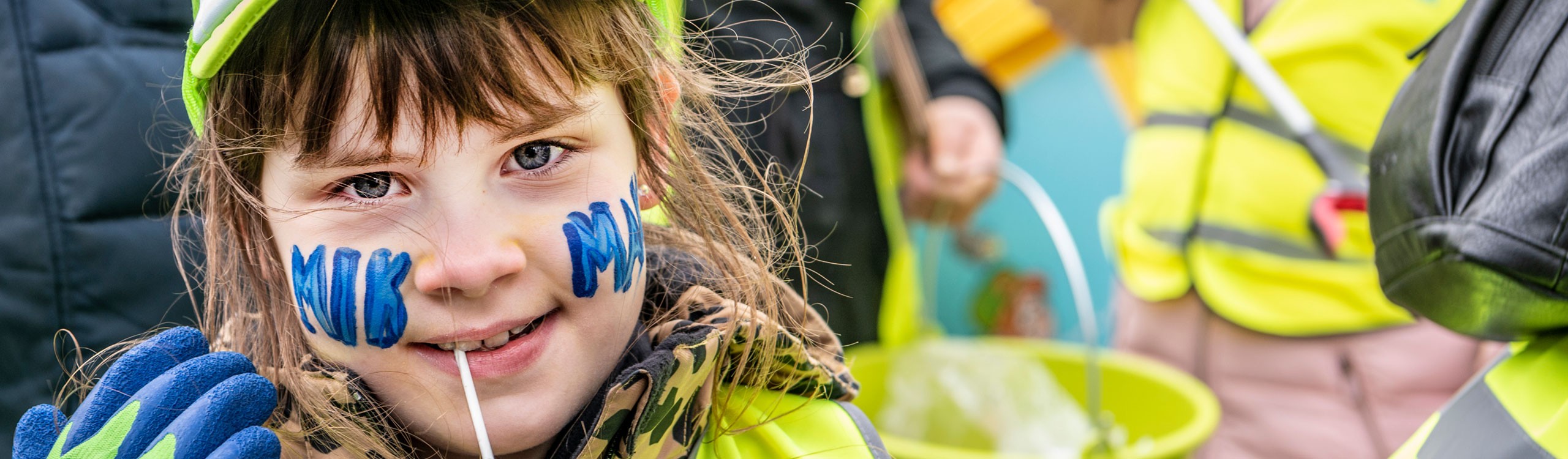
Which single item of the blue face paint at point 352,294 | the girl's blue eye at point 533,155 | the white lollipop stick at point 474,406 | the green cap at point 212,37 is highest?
the green cap at point 212,37

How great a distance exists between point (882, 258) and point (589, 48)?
1.16 m

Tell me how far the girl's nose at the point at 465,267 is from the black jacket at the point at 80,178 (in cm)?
49

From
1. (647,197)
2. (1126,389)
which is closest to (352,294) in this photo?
(647,197)

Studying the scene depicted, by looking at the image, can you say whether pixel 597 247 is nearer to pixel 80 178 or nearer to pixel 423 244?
pixel 423 244

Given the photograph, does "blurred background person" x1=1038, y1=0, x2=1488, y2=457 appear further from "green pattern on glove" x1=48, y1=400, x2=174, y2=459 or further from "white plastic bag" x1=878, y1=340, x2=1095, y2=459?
"green pattern on glove" x1=48, y1=400, x2=174, y2=459

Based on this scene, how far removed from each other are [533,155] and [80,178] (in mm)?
587

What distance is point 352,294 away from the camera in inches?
26.4

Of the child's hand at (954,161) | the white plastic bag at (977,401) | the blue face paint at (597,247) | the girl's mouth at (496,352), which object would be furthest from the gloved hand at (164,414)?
the child's hand at (954,161)

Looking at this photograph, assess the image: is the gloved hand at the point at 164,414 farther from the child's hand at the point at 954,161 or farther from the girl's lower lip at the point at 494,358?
the child's hand at the point at 954,161

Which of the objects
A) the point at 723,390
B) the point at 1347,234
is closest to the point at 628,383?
the point at 723,390

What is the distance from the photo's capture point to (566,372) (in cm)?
73

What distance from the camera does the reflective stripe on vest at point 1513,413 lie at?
644mm

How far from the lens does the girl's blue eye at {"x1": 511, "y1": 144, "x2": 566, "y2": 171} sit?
2.29 ft

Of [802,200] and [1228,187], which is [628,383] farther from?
[1228,187]
